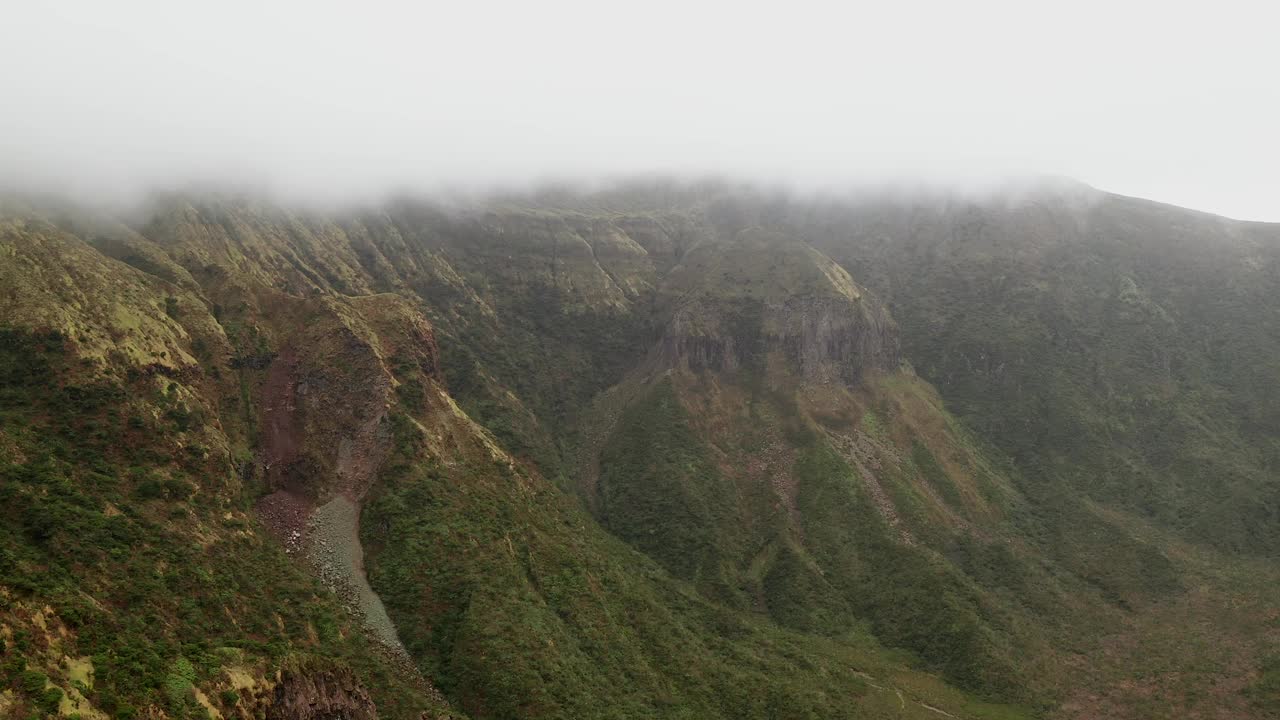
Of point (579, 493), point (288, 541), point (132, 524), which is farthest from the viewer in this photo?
point (579, 493)

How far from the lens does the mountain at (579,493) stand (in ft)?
224

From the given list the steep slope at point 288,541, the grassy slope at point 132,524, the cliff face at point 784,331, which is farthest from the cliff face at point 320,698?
the cliff face at point 784,331

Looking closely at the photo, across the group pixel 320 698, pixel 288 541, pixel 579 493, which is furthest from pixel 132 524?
pixel 579 493

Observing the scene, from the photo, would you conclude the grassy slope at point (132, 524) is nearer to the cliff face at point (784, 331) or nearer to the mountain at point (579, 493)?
the mountain at point (579, 493)

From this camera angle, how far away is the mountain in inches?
2682

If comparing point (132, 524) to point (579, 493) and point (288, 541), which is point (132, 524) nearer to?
point (288, 541)

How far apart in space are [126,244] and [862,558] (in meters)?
147

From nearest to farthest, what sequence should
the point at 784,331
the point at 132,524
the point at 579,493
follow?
the point at 132,524
the point at 579,493
the point at 784,331

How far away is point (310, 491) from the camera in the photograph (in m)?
96.2

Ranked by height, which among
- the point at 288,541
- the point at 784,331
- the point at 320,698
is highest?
the point at 784,331

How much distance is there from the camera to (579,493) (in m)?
153

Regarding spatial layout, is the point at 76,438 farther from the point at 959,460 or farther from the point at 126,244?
the point at 959,460

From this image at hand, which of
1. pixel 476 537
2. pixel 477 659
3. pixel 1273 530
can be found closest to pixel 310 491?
pixel 476 537

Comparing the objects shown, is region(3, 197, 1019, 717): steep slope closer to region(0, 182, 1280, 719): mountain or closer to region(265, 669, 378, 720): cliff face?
region(265, 669, 378, 720): cliff face
